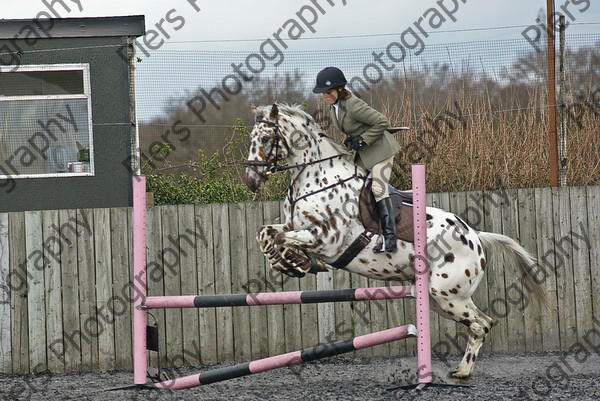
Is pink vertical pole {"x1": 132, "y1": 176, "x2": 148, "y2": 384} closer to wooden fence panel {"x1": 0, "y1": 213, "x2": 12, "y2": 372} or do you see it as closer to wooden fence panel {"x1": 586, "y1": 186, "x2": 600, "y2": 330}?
wooden fence panel {"x1": 0, "y1": 213, "x2": 12, "y2": 372}

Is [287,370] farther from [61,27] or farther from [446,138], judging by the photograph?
[61,27]

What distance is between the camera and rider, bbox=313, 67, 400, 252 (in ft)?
16.4

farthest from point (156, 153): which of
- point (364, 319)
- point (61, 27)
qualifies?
point (364, 319)

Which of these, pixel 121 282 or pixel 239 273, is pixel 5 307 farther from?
pixel 239 273

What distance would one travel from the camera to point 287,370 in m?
6.96

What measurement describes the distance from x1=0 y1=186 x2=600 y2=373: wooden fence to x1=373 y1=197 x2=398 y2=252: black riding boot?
208 cm

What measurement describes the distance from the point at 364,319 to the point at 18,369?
3023 millimetres

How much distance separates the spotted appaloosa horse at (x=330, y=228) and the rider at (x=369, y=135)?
0.39ft

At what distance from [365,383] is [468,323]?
1.06 metres

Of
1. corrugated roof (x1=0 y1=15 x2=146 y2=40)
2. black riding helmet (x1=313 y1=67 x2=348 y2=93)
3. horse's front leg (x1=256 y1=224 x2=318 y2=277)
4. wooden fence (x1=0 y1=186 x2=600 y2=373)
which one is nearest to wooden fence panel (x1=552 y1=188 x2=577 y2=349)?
wooden fence (x1=0 y1=186 x2=600 y2=373)

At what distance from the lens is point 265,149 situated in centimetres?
495

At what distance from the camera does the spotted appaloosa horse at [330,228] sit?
4.92 m

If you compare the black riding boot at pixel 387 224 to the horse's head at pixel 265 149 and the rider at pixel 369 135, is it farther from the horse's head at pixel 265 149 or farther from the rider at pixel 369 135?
the horse's head at pixel 265 149

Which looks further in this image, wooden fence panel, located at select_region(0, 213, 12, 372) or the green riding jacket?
wooden fence panel, located at select_region(0, 213, 12, 372)
